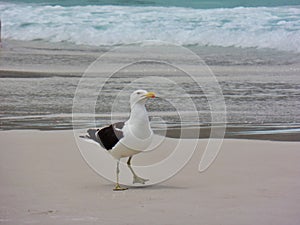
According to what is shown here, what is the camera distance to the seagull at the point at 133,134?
6.50m

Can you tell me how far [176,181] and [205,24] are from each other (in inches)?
535

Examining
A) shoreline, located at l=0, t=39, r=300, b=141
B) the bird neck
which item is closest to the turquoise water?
shoreline, located at l=0, t=39, r=300, b=141

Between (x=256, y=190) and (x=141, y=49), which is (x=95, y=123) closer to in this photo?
(x=256, y=190)

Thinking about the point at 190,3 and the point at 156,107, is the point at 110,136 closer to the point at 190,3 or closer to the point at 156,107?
the point at 156,107

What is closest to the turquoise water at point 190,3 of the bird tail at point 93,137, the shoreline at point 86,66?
the shoreline at point 86,66

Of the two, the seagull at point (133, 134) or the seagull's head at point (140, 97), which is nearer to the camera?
the seagull at point (133, 134)

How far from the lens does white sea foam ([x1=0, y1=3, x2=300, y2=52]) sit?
19.1 m

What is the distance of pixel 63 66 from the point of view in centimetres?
1514

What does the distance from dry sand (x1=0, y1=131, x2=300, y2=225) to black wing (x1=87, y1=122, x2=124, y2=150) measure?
0.32 m

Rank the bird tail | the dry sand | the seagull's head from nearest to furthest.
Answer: the dry sand < the seagull's head < the bird tail

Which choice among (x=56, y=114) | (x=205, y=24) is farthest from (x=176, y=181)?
(x=205, y=24)

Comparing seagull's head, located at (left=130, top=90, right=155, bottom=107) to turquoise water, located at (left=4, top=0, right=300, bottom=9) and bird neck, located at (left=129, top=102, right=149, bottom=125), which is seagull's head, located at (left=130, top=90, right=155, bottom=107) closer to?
bird neck, located at (left=129, top=102, right=149, bottom=125)

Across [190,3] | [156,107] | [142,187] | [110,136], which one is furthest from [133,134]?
[190,3]

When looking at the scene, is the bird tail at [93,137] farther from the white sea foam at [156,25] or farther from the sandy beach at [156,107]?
the white sea foam at [156,25]
